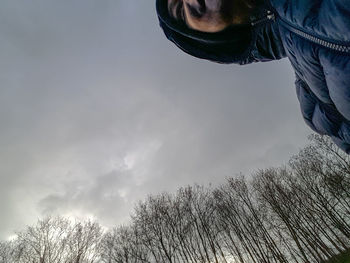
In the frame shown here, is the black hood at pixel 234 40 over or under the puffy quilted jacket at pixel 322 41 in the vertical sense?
over

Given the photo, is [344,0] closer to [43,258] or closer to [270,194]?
[43,258]

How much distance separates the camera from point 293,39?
86 cm

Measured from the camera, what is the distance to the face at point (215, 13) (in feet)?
3.70

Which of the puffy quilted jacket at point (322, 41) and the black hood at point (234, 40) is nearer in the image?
the puffy quilted jacket at point (322, 41)

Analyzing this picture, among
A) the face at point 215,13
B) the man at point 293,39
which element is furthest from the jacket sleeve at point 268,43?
the face at point 215,13

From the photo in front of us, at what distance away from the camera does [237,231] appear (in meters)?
34.6

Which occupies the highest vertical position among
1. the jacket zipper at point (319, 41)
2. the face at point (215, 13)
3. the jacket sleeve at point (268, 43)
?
the face at point (215, 13)

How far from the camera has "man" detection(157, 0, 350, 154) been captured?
2.13ft

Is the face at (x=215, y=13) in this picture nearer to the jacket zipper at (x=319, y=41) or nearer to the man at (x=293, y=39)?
the man at (x=293, y=39)

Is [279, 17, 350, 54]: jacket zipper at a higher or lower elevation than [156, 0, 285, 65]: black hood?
lower

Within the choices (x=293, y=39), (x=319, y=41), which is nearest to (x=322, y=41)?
(x=319, y=41)

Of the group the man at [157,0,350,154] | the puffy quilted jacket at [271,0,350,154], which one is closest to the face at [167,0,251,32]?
the man at [157,0,350,154]

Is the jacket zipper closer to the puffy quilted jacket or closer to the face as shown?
the puffy quilted jacket

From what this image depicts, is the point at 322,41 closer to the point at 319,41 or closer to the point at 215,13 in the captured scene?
the point at 319,41
